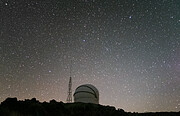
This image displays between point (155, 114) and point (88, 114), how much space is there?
30.4 feet

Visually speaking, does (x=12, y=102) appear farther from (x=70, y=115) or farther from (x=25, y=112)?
(x=70, y=115)

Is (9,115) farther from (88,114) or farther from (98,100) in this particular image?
(98,100)

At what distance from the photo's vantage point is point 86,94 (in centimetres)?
2766

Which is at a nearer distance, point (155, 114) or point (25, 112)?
point (25, 112)

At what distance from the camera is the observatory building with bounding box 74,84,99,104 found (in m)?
27.5

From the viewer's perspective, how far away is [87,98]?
27.4 metres

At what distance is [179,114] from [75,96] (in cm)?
1689

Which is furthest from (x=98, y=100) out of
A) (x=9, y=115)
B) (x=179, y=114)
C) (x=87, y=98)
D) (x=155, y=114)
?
(x=9, y=115)

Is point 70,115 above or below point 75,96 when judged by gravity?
below

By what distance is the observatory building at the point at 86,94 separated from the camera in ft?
90.1

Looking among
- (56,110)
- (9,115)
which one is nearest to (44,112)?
(56,110)

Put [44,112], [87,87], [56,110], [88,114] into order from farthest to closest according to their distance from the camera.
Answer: [87,87] < [88,114] < [56,110] < [44,112]

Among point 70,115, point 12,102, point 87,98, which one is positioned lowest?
point 70,115

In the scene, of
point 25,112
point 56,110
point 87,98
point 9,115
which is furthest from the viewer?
point 87,98
